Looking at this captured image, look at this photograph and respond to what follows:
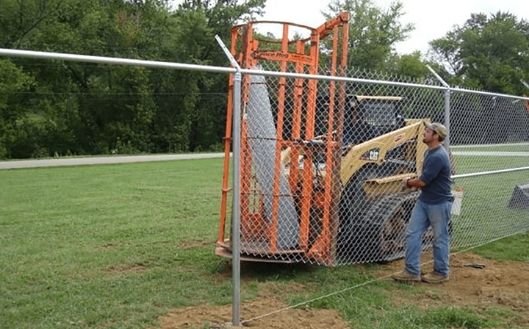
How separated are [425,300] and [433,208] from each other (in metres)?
1.06

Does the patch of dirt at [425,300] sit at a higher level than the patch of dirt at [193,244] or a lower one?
higher

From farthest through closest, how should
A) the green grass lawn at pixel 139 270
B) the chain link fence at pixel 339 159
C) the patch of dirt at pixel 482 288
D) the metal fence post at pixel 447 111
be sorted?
the metal fence post at pixel 447 111
the chain link fence at pixel 339 159
the patch of dirt at pixel 482 288
the green grass lawn at pixel 139 270

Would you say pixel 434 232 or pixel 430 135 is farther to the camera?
pixel 434 232

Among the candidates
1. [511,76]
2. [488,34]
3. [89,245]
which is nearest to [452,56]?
[488,34]

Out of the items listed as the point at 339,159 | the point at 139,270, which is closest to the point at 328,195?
the point at 339,159

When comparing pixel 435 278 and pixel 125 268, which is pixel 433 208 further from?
pixel 125 268

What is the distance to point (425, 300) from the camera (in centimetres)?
600

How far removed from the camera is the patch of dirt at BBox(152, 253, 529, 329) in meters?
5.24

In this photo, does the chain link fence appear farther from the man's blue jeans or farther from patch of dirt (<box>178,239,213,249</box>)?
patch of dirt (<box>178,239,213,249</box>)

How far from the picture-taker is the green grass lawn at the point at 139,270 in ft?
17.7

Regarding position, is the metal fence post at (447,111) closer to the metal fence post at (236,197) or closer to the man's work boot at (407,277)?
the man's work boot at (407,277)

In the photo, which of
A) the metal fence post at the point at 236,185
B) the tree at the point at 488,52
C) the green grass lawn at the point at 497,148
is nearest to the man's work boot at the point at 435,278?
the green grass lawn at the point at 497,148

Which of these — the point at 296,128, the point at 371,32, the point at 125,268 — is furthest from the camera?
the point at 371,32

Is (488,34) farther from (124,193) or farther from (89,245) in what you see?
(89,245)
